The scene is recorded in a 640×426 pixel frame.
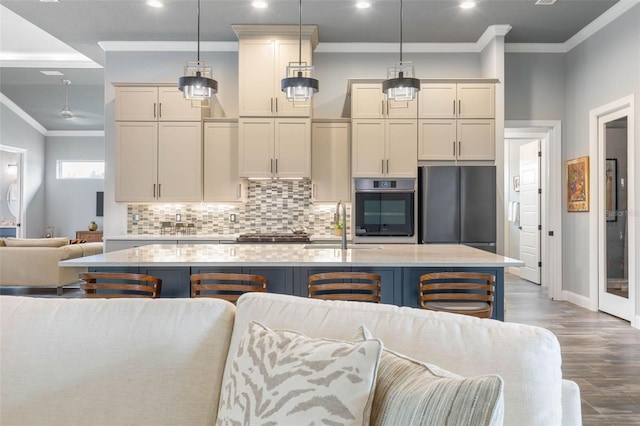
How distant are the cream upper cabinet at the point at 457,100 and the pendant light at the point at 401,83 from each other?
1.89 m

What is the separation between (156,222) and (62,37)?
2.49 metres

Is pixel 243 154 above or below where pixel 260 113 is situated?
below

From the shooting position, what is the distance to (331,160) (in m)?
5.18

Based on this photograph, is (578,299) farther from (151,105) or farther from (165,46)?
(165,46)

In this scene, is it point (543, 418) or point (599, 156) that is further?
point (599, 156)

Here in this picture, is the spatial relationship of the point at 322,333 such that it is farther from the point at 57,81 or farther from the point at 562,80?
the point at 57,81

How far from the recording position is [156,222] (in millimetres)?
5512

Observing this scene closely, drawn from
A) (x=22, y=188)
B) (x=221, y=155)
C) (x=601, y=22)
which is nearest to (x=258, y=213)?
(x=221, y=155)

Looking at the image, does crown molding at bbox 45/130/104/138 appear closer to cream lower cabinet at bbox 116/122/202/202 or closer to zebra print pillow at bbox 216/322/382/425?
cream lower cabinet at bbox 116/122/202/202

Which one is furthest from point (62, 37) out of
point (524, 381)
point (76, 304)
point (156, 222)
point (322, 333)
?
point (524, 381)

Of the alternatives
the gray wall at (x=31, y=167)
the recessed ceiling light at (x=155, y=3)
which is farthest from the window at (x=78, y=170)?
the recessed ceiling light at (x=155, y=3)

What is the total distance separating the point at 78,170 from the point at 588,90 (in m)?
10.2

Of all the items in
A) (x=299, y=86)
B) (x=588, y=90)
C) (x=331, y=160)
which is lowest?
(x=331, y=160)

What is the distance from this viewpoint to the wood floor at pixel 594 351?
2.49 m
